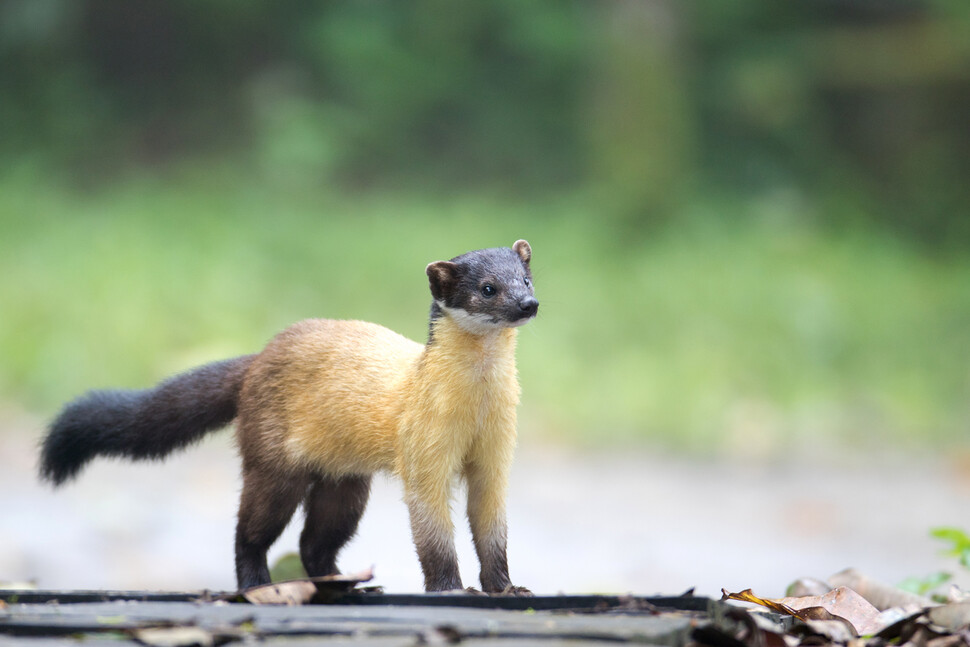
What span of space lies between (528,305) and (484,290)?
16 centimetres

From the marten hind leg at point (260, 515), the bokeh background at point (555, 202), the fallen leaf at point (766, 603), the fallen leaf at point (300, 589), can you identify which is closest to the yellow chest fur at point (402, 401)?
the marten hind leg at point (260, 515)

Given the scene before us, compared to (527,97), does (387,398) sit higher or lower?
lower

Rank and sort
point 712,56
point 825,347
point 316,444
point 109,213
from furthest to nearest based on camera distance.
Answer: point 712,56
point 109,213
point 825,347
point 316,444

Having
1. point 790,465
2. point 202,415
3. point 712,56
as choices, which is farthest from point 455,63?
point 202,415

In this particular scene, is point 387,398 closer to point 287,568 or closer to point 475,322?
point 475,322

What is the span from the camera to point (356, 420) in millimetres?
3582

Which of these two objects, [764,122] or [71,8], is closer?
[764,122]

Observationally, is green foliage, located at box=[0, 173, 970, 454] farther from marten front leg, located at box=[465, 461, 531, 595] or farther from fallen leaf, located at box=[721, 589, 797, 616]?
fallen leaf, located at box=[721, 589, 797, 616]

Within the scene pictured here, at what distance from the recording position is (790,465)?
8.04 m

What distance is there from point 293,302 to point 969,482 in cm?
511

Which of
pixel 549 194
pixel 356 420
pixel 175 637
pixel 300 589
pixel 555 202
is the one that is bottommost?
pixel 175 637

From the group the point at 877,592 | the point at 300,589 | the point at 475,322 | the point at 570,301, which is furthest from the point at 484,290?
the point at 570,301

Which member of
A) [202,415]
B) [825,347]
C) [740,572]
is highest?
[825,347]

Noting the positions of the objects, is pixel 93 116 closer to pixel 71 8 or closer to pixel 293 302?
pixel 71 8
